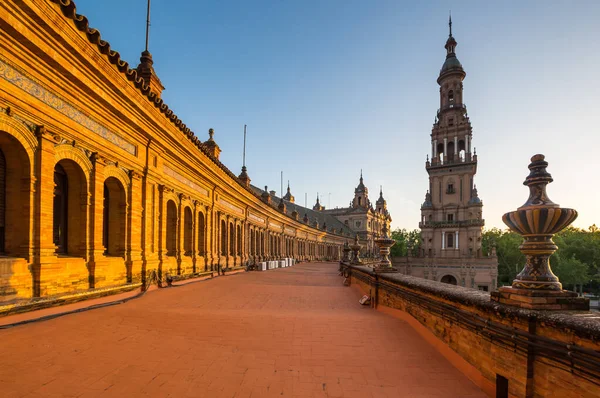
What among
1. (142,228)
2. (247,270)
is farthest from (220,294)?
(247,270)

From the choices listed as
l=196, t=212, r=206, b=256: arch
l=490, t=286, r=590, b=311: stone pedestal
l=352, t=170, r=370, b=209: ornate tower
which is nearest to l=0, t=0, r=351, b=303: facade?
l=196, t=212, r=206, b=256: arch

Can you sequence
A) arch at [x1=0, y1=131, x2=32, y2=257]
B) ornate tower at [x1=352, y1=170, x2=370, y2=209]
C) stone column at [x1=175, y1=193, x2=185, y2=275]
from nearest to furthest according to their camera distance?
arch at [x1=0, y1=131, x2=32, y2=257], stone column at [x1=175, y1=193, x2=185, y2=275], ornate tower at [x1=352, y1=170, x2=370, y2=209]

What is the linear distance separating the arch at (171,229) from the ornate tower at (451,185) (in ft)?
162

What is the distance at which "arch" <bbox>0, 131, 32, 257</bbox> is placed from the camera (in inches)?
280

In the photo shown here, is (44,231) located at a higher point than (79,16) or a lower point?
lower

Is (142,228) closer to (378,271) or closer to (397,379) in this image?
(378,271)

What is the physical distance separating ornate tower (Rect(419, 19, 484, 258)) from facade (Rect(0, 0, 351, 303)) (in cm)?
5076

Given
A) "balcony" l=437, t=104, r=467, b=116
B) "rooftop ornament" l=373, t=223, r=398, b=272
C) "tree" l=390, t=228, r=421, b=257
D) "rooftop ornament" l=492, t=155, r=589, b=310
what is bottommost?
"tree" l=390, t=228, r=421, b=257

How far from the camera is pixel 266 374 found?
13.5ft

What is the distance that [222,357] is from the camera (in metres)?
4.62

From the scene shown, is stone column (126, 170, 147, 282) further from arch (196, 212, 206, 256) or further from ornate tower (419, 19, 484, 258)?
ornate tower (419, 19, 484, 258)

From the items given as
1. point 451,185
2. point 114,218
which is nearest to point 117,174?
point 114,218

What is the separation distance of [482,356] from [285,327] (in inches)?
Result: 135

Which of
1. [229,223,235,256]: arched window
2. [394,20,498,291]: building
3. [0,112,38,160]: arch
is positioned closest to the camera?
[0,112,38,160]: arch
